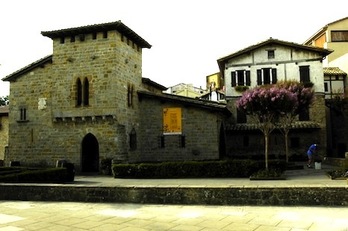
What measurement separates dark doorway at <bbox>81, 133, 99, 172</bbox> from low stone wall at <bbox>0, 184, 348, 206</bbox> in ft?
41.0

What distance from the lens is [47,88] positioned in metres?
24.7

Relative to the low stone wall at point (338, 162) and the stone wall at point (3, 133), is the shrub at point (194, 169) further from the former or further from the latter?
the stone wall at point (3, 133)

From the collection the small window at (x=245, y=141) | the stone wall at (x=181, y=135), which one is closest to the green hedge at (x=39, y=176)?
the stone wall at (x=181, y=135)

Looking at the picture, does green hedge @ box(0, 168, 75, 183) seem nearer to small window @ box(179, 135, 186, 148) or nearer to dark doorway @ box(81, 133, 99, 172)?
dark doorway @ box(81, 133, 99, 172)

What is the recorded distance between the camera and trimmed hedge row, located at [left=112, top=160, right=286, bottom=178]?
18.9 meters

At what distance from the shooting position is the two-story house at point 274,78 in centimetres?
3058

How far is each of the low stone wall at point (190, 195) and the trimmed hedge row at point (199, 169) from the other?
8894 millimetres

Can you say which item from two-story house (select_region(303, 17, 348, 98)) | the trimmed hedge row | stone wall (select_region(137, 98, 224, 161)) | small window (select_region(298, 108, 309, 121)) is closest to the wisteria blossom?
the trimmed hedge row

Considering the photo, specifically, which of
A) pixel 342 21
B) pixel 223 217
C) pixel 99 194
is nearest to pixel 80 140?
pixel 99 194

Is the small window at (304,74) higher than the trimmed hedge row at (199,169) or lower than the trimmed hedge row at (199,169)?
higher

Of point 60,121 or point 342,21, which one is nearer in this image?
point 60,121

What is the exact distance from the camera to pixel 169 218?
8.10 meters

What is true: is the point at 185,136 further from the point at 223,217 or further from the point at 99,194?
the point at 223,217

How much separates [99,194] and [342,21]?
130 feet
